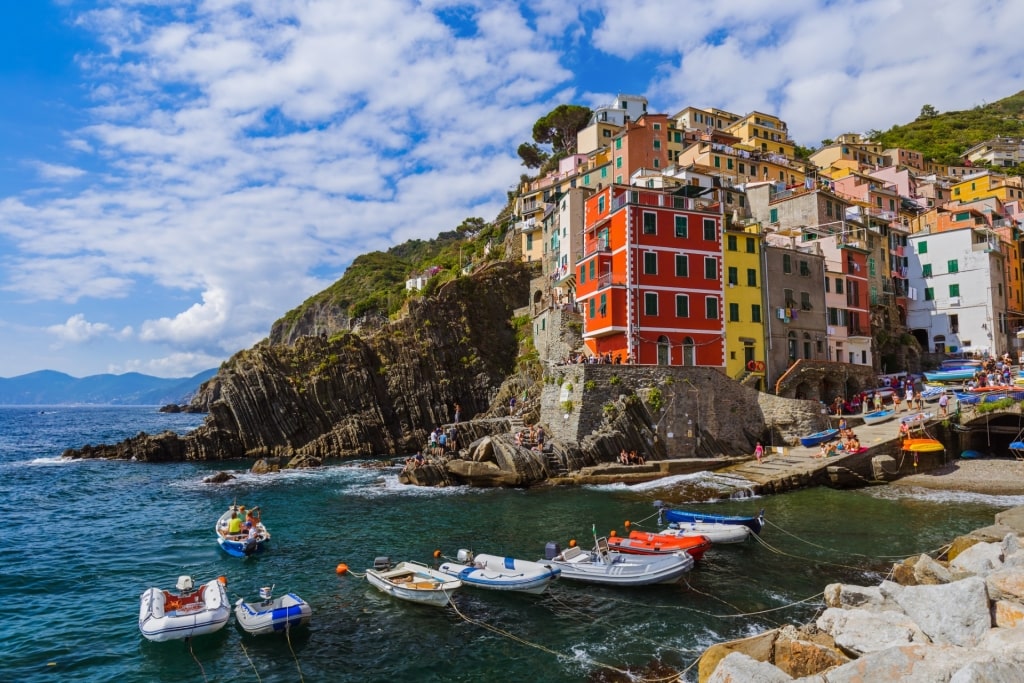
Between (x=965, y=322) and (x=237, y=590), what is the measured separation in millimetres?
66148

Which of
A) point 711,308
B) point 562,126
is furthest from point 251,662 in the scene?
point 562,126

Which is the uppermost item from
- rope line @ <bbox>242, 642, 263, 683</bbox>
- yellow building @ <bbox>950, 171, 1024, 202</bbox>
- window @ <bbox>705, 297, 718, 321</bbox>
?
yellow building @ <bbox>950, 171, 1024, 202</bbox>

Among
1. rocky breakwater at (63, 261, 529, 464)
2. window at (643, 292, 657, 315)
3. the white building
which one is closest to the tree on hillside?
rocky breakwater at (63, 261, 529, 464)

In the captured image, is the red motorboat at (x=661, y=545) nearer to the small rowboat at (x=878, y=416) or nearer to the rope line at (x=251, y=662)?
the rope line at (x=251, y=662)

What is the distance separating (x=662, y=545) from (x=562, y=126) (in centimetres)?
8943

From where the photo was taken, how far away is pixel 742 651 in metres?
12.3

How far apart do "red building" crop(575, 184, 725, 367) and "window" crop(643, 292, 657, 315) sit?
7cm

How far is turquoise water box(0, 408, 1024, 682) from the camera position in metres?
15.3

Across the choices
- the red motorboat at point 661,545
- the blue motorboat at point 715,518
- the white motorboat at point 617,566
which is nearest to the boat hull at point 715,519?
the blue motorboat at point 715,518

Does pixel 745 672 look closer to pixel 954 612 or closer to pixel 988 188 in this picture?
pixel 954 612

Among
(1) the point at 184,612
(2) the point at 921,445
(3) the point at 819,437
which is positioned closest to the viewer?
(1) the point at 184,612

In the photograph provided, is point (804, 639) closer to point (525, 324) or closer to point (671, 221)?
point (671, 221)

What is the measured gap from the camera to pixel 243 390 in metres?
58.6

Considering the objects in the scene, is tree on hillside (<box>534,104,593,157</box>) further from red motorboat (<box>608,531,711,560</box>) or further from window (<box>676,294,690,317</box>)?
red motorboat (<box>608,531,711,560</box>)
